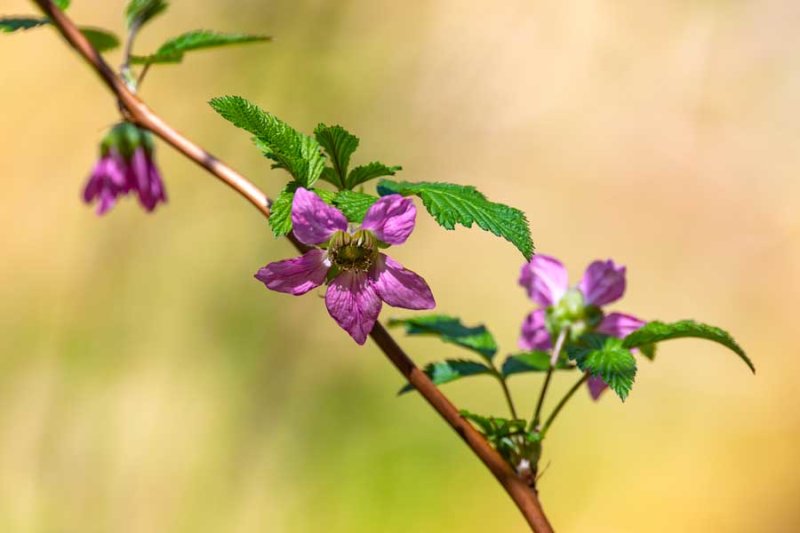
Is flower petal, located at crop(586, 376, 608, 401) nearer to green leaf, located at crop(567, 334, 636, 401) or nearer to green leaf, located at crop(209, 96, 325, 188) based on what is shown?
green leaf, located at crop(567, 334, 636, 401)

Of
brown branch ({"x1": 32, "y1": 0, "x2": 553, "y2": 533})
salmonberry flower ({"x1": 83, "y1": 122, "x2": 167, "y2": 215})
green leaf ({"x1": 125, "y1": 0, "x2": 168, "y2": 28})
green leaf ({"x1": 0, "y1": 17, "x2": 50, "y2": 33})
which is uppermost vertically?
green leaf ({"x1": 125, "y1": 0, "x2": 168, "y2": 28})

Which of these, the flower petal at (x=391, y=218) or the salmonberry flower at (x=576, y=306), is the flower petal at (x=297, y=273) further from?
the salmonberry flower at (x=576, y=306)

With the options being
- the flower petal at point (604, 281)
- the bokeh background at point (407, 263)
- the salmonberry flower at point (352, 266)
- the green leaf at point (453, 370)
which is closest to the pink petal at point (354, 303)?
the salmonberry flower at point (352, 266)

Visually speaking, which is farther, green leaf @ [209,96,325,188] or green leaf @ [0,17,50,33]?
green leaf @ [0,17,50,33]

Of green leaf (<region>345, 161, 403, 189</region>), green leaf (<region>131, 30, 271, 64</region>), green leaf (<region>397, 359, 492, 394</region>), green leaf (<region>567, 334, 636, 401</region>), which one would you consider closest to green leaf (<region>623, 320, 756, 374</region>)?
green leaf (<region>567, 334, 636, 401</region>)

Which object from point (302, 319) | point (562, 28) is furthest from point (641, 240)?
point (302, 319)

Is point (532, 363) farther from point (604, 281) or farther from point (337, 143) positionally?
point (337, 143)

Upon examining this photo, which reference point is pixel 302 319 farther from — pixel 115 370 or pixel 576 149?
pixel 576 149
